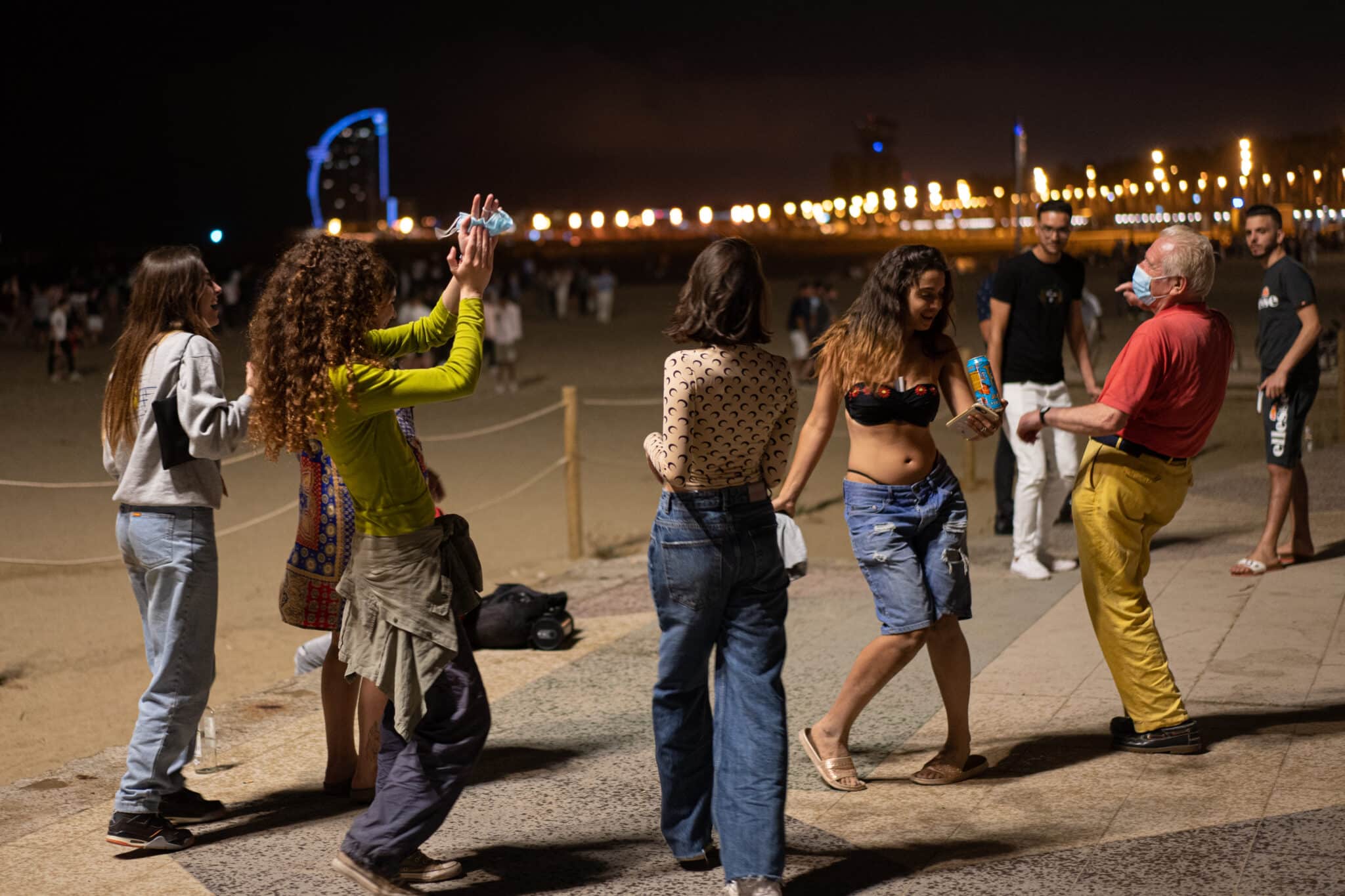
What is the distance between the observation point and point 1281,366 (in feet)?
22.5

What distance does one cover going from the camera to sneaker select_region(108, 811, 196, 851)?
3934 millimetres

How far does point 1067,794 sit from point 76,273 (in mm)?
43524

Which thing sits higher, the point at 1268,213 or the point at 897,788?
the point at 1268,213

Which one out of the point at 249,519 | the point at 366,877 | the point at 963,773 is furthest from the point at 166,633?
the point at 249,519

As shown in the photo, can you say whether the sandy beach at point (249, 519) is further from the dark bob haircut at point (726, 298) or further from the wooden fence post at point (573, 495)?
the dark bob haircut at point (726, 298)

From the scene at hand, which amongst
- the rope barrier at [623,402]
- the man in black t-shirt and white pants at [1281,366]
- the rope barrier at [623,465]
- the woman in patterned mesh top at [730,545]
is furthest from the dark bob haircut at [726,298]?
the rope barrier at [623,465]

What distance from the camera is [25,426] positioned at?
56.5ft

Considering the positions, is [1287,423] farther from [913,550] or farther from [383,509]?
[383,509]

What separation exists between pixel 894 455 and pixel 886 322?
424 mm

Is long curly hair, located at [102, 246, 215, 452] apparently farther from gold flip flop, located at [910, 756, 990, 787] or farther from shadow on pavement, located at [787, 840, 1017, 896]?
gold flip flop, located at [910, 756, 990, 787]

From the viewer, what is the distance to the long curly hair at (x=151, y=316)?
397cm

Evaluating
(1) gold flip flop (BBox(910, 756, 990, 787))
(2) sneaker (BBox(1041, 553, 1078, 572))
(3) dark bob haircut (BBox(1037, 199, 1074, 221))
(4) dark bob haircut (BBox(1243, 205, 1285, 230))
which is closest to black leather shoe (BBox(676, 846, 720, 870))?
(1) gold flip flop (BBox(910, 756, 990, 787))

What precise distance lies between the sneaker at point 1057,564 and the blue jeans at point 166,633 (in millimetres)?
4793

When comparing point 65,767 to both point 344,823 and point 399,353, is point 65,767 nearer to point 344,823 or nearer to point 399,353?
point 344,823
